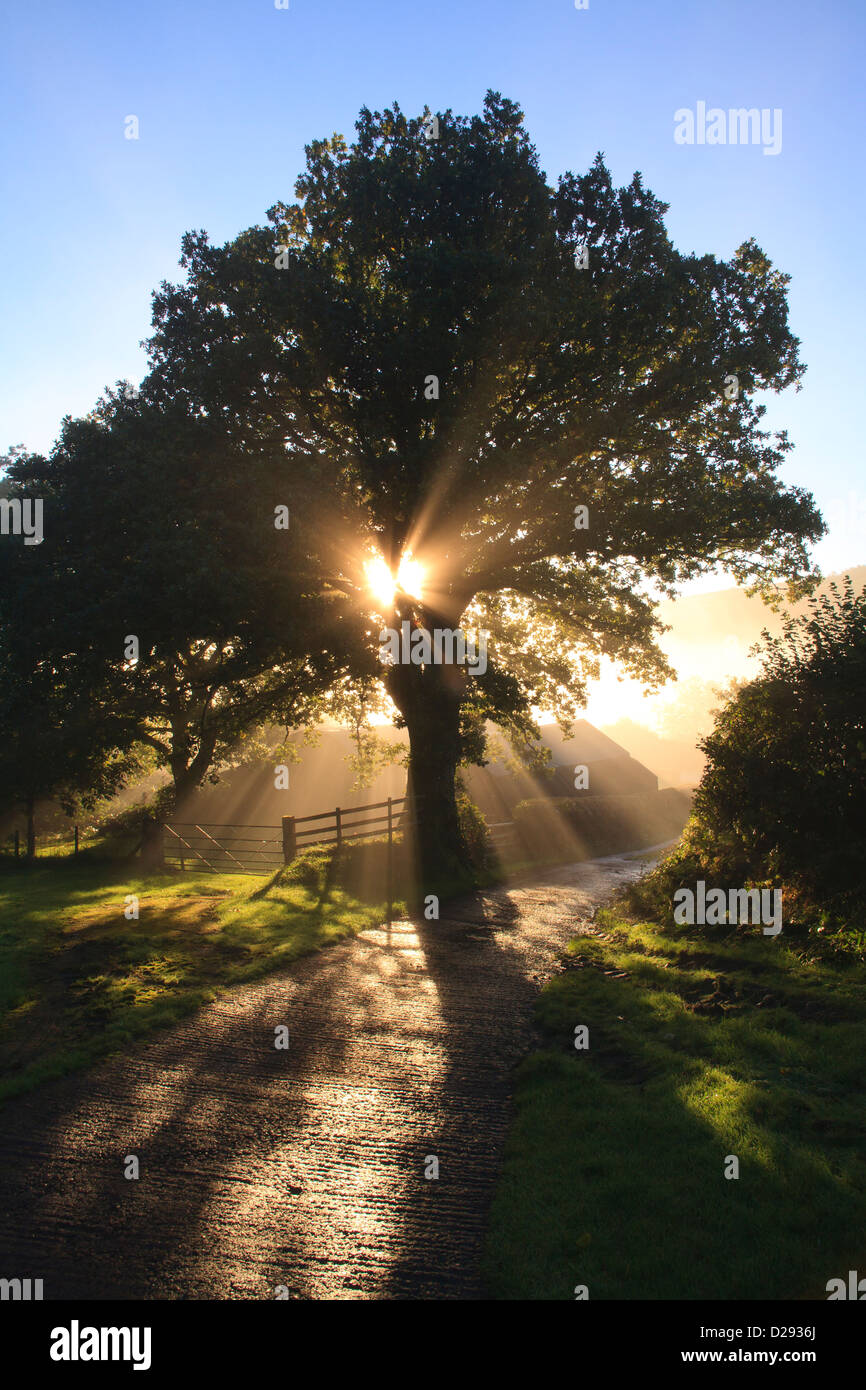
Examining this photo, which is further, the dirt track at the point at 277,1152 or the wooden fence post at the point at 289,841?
the wooden fence post at the point at 289,841

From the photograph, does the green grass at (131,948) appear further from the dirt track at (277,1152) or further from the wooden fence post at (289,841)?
the wooden fence post at (289,841)

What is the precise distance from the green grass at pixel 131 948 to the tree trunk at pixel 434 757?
9.05ft

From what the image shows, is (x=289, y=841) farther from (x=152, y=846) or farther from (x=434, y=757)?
(x=152, y=846)

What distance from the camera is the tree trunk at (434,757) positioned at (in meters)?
21.7

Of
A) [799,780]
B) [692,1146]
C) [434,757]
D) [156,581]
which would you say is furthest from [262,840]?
[692,1146]

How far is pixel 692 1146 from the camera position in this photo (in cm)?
575

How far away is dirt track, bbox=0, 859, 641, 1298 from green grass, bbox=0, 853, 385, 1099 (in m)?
0.50

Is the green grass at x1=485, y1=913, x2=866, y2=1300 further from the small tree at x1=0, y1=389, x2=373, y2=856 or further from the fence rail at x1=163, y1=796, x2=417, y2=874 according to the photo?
the fence rail at x1=163, y1=796, x2=417, y2=874

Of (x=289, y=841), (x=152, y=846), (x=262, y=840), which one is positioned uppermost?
(x=289, y=841)

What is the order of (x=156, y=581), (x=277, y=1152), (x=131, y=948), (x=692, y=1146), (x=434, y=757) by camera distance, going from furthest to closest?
(x=434, y=757)
(x=156, y=581)
(x=131, y=948)
(x=277, y=1152)
(x=692, y=1146)

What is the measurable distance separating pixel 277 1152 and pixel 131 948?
7080mm

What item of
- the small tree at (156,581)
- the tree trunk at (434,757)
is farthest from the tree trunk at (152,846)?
the tree trunk at (434,757)

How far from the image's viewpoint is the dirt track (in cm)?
462

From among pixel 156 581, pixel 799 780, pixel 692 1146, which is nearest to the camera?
pixel 692 1146
